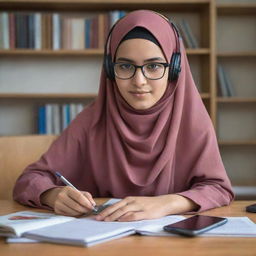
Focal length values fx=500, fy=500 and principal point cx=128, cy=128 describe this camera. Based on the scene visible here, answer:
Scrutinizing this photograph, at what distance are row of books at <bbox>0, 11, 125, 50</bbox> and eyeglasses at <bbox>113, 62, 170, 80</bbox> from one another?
7.15 feet

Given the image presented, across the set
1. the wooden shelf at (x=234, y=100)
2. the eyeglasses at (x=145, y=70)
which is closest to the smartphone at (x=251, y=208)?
the eyeglasses at (x=145, y=70)

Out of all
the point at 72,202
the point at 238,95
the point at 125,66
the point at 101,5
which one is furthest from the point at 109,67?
the point at 238,95

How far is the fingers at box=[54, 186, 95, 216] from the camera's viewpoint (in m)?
1.20

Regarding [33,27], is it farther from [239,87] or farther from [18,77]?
[239,87]

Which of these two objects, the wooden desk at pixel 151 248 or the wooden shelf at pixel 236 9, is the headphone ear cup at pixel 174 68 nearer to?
the wooden desk at pixel 151 248

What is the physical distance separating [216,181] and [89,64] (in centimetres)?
255

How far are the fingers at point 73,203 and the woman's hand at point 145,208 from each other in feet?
0.24

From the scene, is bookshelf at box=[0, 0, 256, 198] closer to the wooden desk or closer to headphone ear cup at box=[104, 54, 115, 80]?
headphone ear cup at box=[104, 54, 115, 80]

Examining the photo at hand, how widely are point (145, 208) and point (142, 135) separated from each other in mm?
413

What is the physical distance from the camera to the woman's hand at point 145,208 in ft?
3.73

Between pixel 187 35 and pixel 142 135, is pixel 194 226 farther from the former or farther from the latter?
pixel 187 35

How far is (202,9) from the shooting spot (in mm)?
3740

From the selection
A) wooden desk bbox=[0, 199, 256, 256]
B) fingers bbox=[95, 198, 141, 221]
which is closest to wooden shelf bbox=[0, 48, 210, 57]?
fingers bbox=[95, 198, 141, 221]

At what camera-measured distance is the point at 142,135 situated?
5.13ft
